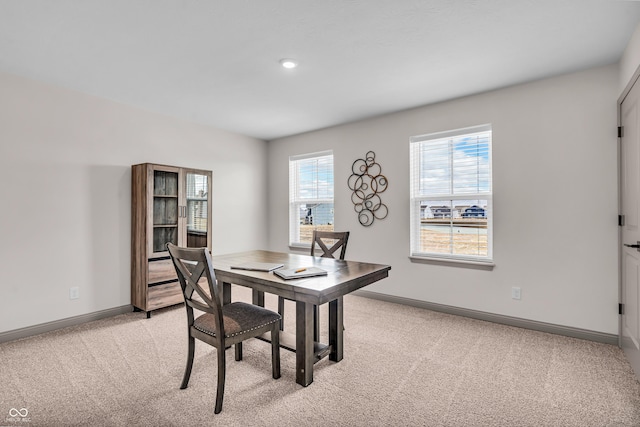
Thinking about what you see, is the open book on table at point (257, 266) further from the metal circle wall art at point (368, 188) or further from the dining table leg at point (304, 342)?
the metal circle wall art at point (368, 188)

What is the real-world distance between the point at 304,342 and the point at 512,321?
2.33m

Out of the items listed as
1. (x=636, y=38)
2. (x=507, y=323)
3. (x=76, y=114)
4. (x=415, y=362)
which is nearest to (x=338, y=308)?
(x=415, y=362)

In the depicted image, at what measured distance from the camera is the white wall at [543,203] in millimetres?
2801

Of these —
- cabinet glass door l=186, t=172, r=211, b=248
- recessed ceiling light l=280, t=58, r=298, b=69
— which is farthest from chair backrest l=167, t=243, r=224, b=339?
cabinet glass door l=186, t=172, r=211, b=248

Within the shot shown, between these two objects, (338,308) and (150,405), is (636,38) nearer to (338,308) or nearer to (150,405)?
(338,308)

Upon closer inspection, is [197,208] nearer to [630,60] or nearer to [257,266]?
[257,266]

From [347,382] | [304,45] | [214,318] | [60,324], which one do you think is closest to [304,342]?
[347,382]

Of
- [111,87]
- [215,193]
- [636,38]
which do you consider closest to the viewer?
[636,38]

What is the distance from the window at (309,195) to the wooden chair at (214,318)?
8.91ft

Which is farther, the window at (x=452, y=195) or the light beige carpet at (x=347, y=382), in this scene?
the window at (x=452, y=195)

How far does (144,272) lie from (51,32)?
234 centimetres

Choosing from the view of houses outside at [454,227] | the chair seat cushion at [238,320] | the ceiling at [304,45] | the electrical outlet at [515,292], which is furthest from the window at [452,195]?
the chair seat cushion at [238,320]

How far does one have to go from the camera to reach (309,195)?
5082 millimetres

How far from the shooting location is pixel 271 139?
5.48 metres
